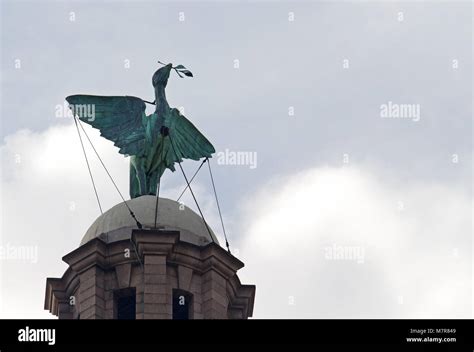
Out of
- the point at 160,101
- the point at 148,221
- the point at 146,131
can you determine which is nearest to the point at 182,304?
the point at 148,221

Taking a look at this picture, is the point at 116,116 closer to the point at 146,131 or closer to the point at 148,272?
the point at 146,131

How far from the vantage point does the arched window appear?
84.4 m

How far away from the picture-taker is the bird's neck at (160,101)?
90750 mm

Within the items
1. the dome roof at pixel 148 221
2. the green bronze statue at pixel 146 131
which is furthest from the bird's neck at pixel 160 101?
the dome roof at pixel 148 221

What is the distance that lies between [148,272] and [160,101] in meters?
10.0

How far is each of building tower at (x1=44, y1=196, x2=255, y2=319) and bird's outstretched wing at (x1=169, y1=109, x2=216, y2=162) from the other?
4.97 meters

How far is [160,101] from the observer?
90750mm

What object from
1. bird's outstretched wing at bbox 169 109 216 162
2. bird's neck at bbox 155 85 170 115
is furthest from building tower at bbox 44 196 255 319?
bird's neck at bbox 155 85 170 115
